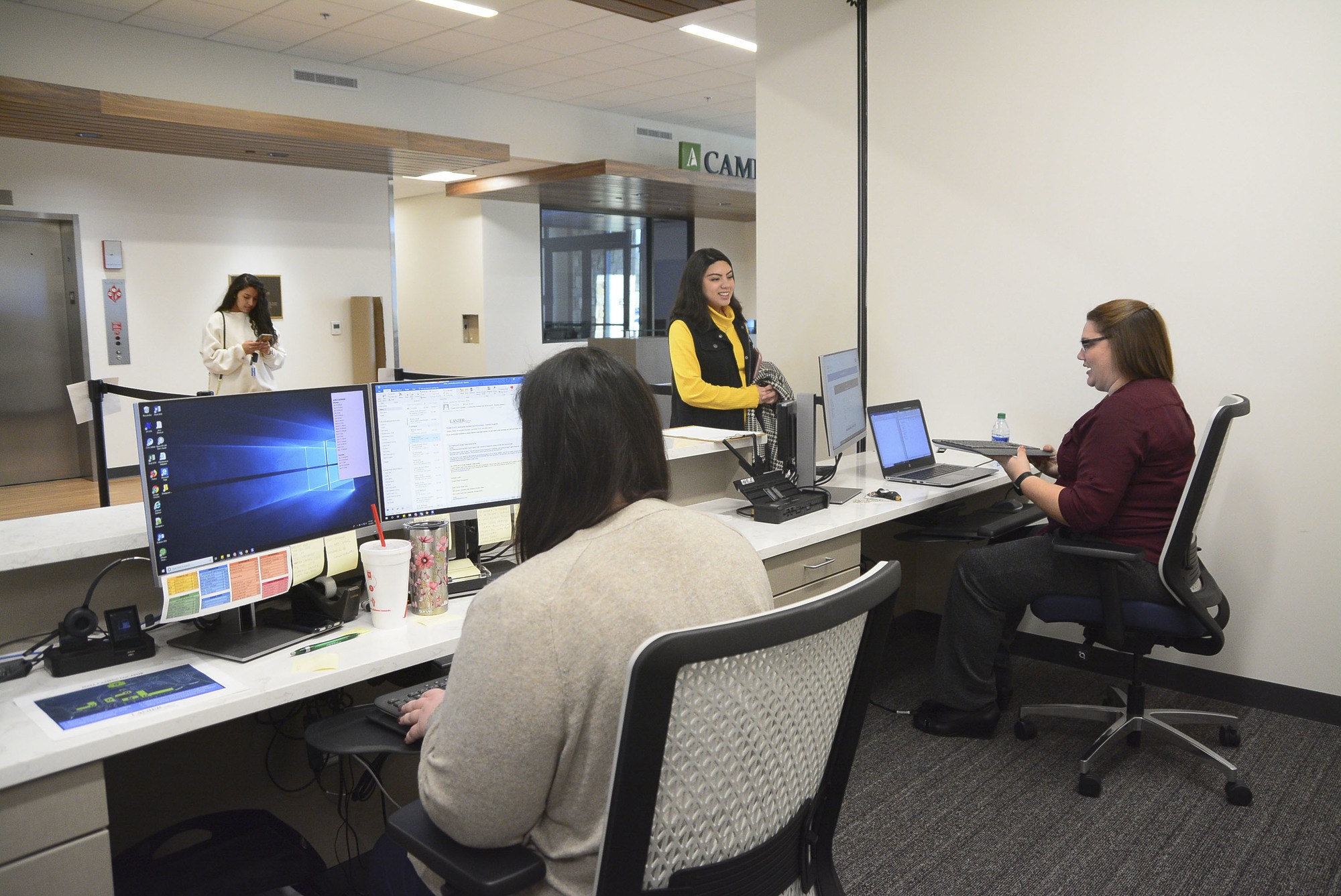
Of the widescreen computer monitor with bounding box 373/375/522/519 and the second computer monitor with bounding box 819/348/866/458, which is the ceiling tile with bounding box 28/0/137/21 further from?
the widescreen computer monitor with bounding box 373/375/522/519

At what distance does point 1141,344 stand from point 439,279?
29.0 ft

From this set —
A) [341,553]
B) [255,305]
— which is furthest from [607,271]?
[341,553]

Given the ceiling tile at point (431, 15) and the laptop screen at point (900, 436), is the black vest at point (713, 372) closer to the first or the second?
the laptop screen at point (900, 436)

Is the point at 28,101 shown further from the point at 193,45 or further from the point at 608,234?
the point at 608,234

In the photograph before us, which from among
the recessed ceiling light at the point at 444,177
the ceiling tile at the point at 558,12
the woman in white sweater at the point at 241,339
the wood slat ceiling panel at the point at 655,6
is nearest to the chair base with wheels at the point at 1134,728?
the wood slat ceiling panel at the point at 655,6

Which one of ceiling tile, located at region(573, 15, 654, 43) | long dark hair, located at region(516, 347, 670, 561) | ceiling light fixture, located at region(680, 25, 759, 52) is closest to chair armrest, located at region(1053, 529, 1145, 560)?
long dark hair, located at region(516, 347, 670, 561)

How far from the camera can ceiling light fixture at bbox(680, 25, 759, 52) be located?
22.1 feet

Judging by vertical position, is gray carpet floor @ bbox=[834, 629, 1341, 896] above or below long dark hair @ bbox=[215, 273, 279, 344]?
below

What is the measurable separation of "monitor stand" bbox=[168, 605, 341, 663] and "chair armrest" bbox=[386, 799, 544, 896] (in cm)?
66

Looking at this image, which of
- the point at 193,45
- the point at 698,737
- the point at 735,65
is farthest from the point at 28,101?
the point at 698,737

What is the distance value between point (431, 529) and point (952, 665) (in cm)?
179

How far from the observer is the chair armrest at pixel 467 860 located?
42.8 inches

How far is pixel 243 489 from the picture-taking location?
5.75 ft

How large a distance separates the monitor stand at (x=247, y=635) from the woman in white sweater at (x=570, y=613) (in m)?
0.69
